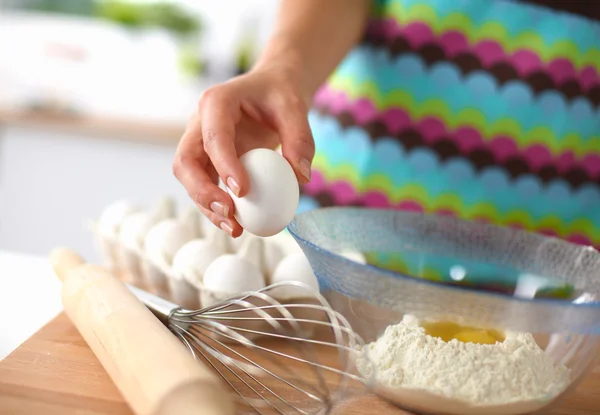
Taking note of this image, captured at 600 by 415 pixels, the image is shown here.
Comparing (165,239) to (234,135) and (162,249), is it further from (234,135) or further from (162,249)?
(234,135)

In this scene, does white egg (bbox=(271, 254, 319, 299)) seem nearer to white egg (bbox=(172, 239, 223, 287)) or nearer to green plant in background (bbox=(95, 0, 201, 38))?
white egg (bbox=(172, 239, 223, 287))

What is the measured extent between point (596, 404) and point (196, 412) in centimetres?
33

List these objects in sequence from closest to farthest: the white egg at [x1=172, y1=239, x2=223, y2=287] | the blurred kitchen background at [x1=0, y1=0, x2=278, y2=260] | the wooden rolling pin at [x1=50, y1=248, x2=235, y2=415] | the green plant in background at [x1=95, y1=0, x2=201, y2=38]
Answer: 1. the wooden rolling pin at [x1=50, y1=248, x2=235, y2=415]
2. the white egg at [x1=172, y1=239, x2=223, y2=287]
3. the blurred kitchen background at [x1=0, y1=0, x2=278, y2=260]
4. the green plant in background at [x1=95, y1=0, x2=201, y2=38]

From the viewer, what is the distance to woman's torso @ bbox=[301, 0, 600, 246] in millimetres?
805

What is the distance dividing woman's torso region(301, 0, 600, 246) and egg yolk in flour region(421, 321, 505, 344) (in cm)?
41

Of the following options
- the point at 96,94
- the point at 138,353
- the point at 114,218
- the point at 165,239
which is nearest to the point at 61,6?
the point at 96,94

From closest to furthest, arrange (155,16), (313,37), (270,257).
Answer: (270,257)
(313,37)
(155,16)

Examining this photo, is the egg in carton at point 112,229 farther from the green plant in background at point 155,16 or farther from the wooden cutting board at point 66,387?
the green plant in background at point 155,16

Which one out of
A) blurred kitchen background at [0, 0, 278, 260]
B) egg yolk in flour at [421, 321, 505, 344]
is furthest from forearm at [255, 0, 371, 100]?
blurred kitchen background at [0, 0, 278, 260]

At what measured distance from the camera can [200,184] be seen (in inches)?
19.2

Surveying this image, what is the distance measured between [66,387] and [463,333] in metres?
0.29

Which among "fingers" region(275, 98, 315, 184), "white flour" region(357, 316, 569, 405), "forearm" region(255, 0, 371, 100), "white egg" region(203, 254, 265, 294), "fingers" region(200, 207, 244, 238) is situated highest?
"forearm" region(255, 0, 371, 100)

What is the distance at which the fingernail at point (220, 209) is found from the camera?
47 centimetres

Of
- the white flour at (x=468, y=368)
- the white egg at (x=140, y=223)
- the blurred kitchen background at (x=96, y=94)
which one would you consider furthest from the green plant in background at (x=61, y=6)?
the white flour at (x=468, y=368)
